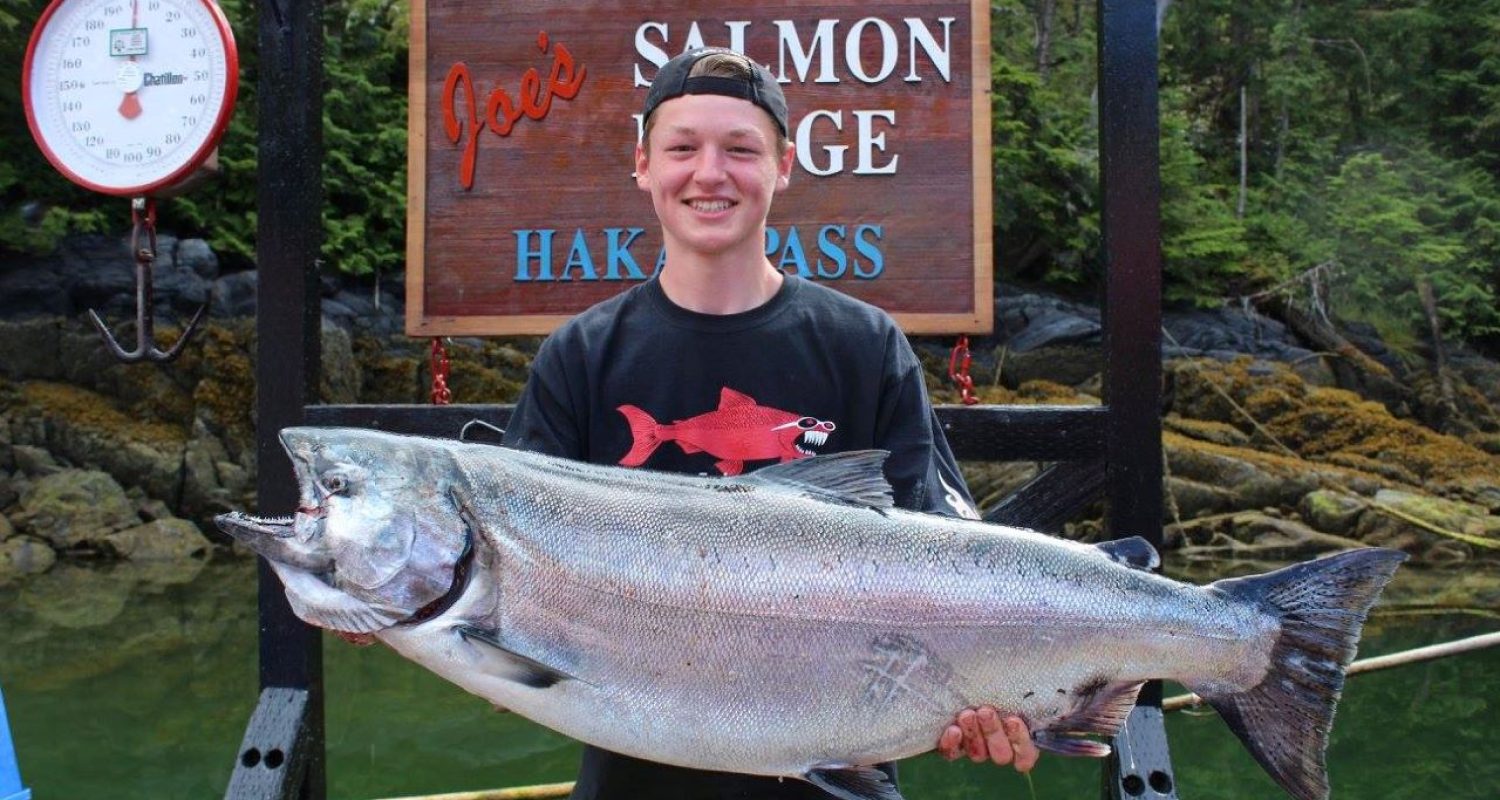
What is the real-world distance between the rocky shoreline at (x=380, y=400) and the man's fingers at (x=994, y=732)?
36.4 feet

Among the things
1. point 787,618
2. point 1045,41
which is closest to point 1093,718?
point 787,618

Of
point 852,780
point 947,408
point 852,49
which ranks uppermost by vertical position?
point 852,49

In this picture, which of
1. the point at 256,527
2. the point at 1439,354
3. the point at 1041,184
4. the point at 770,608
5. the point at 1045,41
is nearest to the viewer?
the point at 256,527

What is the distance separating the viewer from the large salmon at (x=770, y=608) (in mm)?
2018

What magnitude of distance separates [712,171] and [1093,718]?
3.99 ft

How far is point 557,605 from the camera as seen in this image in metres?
2.05

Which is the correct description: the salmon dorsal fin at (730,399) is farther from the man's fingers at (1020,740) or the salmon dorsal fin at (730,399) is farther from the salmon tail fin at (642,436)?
the man's fingers at (1020,740)

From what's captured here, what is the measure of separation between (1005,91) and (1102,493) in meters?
17.0

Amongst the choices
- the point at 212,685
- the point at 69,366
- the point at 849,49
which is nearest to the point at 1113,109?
the point at 849,49

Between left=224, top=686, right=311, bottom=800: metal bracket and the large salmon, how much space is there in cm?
149

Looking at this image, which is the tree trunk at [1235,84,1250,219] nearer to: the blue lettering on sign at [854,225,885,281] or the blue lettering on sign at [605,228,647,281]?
the blue lettering on sign at [854,225,885,281]

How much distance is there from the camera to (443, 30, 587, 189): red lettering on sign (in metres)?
3.91

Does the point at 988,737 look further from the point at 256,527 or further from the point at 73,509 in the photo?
the point at 73,509

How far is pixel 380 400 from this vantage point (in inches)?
583
